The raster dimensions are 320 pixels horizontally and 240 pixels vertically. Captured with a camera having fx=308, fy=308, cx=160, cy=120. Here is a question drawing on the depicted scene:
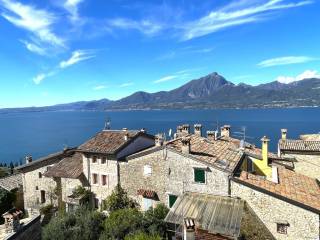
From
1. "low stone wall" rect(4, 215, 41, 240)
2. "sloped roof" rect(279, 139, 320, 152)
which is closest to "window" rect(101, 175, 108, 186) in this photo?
"low stone wall" rect(4, 215, 41, 240)

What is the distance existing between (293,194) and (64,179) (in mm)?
24723

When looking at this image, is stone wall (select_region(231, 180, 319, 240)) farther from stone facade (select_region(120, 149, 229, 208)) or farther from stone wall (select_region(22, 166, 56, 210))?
stone wall (select_region(22, 166, 56, 210))

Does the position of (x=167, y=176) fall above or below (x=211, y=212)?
above

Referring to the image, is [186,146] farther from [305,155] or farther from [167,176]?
[305,155]

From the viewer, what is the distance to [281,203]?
72.3ft

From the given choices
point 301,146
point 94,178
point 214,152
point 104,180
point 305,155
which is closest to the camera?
point 214,152

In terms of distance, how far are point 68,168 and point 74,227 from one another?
48.7 feet

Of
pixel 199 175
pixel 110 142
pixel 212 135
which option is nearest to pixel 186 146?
pixel 199 175

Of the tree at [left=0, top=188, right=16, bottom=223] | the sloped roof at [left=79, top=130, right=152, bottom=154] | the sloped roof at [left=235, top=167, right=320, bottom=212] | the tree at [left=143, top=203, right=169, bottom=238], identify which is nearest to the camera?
the sloped roof at [left=235, top=167, right=320, bottom=212]

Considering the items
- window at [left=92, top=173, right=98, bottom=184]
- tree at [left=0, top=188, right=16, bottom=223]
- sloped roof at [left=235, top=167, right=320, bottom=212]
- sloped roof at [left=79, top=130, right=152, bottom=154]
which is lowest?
tree at [left=0, top=188, right=16, bottom=223]

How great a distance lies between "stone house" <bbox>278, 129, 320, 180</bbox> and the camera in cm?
3091

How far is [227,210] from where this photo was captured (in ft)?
74.5

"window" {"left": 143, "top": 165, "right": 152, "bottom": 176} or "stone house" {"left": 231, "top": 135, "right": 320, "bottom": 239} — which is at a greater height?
"window" {"left": 143, "top": 165, "right": 152, "bottom": 176}

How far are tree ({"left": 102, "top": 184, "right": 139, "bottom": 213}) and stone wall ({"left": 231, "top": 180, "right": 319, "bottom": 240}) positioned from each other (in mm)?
11309
